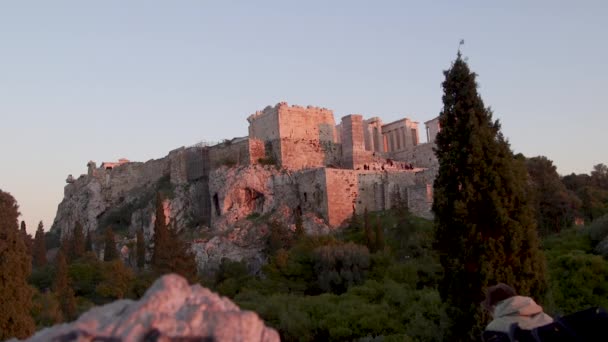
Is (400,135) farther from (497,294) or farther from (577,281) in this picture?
(497,294)

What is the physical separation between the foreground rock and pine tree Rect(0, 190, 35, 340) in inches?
447

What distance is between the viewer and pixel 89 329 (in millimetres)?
1437

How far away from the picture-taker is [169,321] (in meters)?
1.42

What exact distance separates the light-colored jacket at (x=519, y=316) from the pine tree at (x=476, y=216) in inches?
218

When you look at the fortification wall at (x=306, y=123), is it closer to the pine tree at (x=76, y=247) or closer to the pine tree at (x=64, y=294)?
the pine tree at (x=76, y=247)

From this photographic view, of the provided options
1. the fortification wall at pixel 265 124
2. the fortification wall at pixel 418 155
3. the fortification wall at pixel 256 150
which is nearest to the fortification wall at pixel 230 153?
the fortification wall at pixel 256 150

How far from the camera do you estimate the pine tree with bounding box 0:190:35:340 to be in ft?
39.8

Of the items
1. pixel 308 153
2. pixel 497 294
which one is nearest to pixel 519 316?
pixel 497 294

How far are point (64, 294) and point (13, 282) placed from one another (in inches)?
428

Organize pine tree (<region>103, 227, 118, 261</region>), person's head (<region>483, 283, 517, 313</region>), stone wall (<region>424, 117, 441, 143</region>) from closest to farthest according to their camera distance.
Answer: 1. person's head (<region>483, 283, 517, 313</region>)
2. pine tree (<region>103, 227, 118, 261</region>)
3. stone wall (<region>424, 117, 441, 143</region>)

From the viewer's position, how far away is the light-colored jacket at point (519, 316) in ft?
9.30

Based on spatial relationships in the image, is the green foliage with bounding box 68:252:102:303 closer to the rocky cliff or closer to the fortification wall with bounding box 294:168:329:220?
the rocky cliff

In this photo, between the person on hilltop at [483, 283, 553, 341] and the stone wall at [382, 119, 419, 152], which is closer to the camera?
the person on hilltop at [483, 283, 553, 341]

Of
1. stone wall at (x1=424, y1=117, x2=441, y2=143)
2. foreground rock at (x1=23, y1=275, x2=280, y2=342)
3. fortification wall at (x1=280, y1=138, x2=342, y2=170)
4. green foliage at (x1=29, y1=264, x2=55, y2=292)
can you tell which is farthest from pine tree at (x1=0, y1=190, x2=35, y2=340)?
stone wall at (x1=424, y1=117, x2=441, y2=143)
